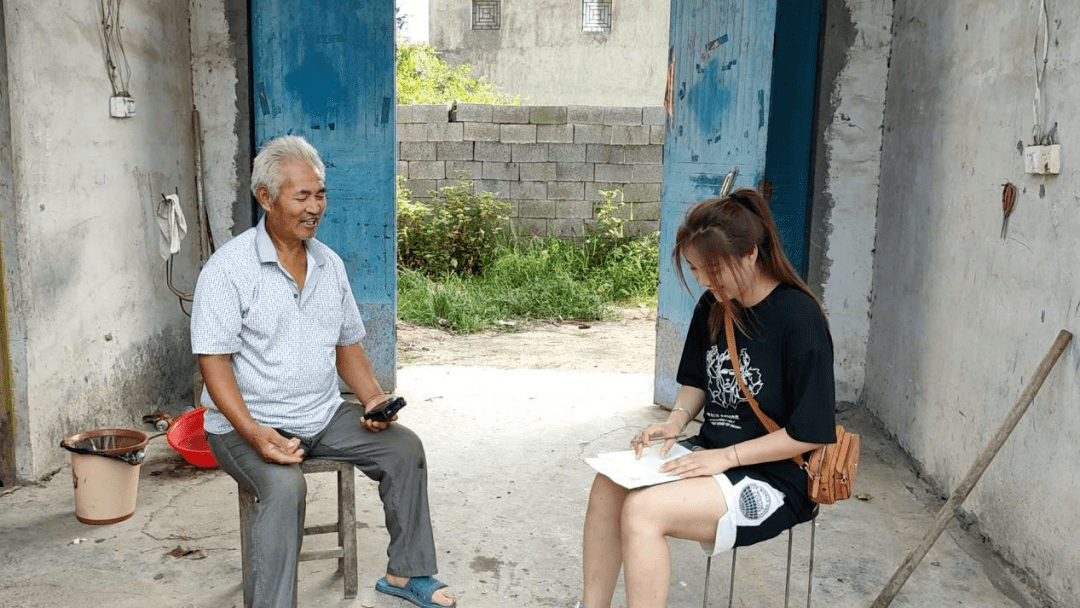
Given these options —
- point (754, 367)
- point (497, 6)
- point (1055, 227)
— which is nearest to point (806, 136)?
point (1055, 227)

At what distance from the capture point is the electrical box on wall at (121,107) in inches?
171

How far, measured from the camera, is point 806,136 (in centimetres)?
500

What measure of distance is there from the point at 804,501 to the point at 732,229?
2.37 ft

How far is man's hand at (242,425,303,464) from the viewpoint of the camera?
8.54 feet

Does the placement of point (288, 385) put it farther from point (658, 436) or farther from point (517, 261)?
point (517, 261)

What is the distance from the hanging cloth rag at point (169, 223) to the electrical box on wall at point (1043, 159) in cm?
381

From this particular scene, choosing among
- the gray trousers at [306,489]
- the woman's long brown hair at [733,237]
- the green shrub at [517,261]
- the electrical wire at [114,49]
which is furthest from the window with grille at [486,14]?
the woman's long brown hair at [733,237]

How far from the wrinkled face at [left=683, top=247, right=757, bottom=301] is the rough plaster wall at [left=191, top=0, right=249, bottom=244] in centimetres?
356

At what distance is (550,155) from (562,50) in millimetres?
7958

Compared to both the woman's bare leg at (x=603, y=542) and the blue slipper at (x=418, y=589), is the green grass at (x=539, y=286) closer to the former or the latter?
the blue slipper at (x=418, y=589)

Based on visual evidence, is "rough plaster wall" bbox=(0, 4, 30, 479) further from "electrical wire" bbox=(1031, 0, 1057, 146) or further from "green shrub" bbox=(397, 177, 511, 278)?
"green shrub" bbox=(397, 177, 511, 278)

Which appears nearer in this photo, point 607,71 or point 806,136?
point 806,136

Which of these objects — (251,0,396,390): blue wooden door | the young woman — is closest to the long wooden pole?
the young woman

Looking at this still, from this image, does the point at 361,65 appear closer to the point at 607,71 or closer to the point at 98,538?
the point at 98,538
